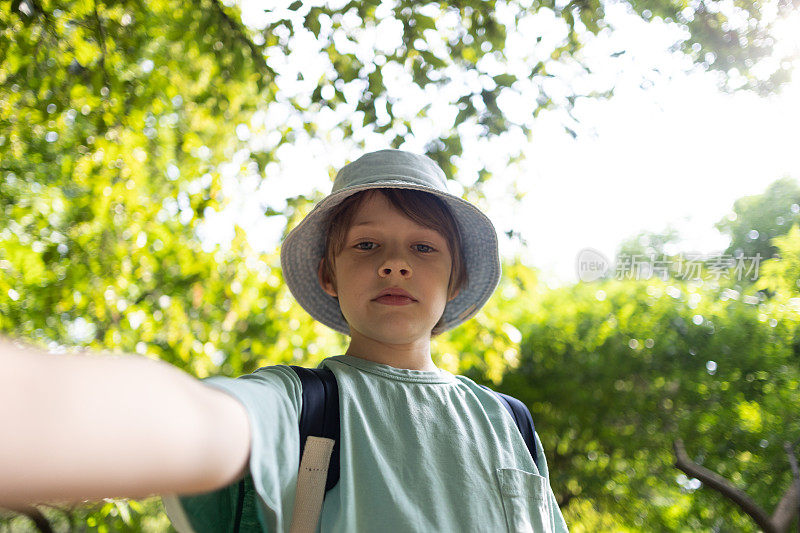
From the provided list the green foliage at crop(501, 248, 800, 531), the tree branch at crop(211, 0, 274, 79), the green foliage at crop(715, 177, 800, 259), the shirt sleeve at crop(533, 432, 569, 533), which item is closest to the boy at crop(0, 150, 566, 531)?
the shirt sleeve at crop(533, 432, 569, 533)

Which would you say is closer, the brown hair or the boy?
the boy

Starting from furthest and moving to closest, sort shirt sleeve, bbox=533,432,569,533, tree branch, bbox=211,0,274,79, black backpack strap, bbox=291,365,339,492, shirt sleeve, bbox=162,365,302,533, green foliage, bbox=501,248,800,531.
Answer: green foliage, bbox=501,248,800,531
tree branch, bbox=211,0,274,79
shirt sleeve, bbox=533,432,569,533
black backpack strap, bbox=291,365,339,492
shirt sleeve, bbox=162,365,302,533

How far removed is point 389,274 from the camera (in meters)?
0.68

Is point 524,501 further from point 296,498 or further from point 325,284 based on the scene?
point 325,284

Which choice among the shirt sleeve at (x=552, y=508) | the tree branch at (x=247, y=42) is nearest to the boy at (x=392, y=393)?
the shirt sleeve at (x=552, y=508)

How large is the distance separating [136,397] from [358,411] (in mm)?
334

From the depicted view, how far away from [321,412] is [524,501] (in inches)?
9.0

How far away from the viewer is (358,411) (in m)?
0.59

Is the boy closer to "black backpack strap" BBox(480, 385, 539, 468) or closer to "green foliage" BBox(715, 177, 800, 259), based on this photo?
"black backpack strap" BBox(480, 385, 539, 468)

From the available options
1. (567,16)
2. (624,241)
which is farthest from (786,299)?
(567,16)

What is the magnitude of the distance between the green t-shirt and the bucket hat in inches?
7.3

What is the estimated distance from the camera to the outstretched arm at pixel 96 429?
235mm

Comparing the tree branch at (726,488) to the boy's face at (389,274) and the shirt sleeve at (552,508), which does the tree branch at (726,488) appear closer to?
the shirt sleeve at (552,508)

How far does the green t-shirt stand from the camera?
0.47 m
